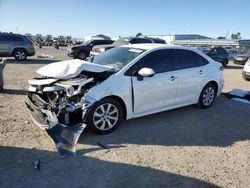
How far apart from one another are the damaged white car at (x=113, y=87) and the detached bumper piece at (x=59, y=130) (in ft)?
0.06

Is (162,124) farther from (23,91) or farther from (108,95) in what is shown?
(23,91)

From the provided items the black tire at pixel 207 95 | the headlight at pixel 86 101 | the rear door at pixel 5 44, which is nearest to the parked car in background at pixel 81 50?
the rear door at pixel 5 44

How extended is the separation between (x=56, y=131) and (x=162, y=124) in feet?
7.67

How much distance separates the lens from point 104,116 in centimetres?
575

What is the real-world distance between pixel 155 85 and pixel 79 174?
279 cm

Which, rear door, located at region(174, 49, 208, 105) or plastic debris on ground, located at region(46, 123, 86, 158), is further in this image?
rear door, located at region(174, 49, 208, 105)

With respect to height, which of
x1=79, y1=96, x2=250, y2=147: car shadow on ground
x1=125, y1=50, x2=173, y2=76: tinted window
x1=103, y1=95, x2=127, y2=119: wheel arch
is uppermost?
x1=125, y1=50, x2=173, y2=76: tinted window

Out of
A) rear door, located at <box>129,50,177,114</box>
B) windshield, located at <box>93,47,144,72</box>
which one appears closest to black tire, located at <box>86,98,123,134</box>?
rear door, located at <box>129,50,177,114</box>

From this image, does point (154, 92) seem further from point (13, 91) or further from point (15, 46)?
point (15, 46)

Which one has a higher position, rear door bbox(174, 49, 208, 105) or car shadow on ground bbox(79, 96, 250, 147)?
rear door bbox(174, 49, 208, 105)

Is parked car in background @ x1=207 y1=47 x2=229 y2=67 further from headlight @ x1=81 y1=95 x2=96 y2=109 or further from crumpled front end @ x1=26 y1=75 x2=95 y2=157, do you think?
headlight @ x1=81 y1=95 x2=96 y2=109

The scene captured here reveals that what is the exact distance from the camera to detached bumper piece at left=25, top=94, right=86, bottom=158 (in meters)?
5.04

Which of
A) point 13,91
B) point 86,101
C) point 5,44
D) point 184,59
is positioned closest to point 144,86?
point 86,101

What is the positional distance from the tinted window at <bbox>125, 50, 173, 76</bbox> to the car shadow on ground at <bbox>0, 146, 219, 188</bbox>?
218 centimetres
